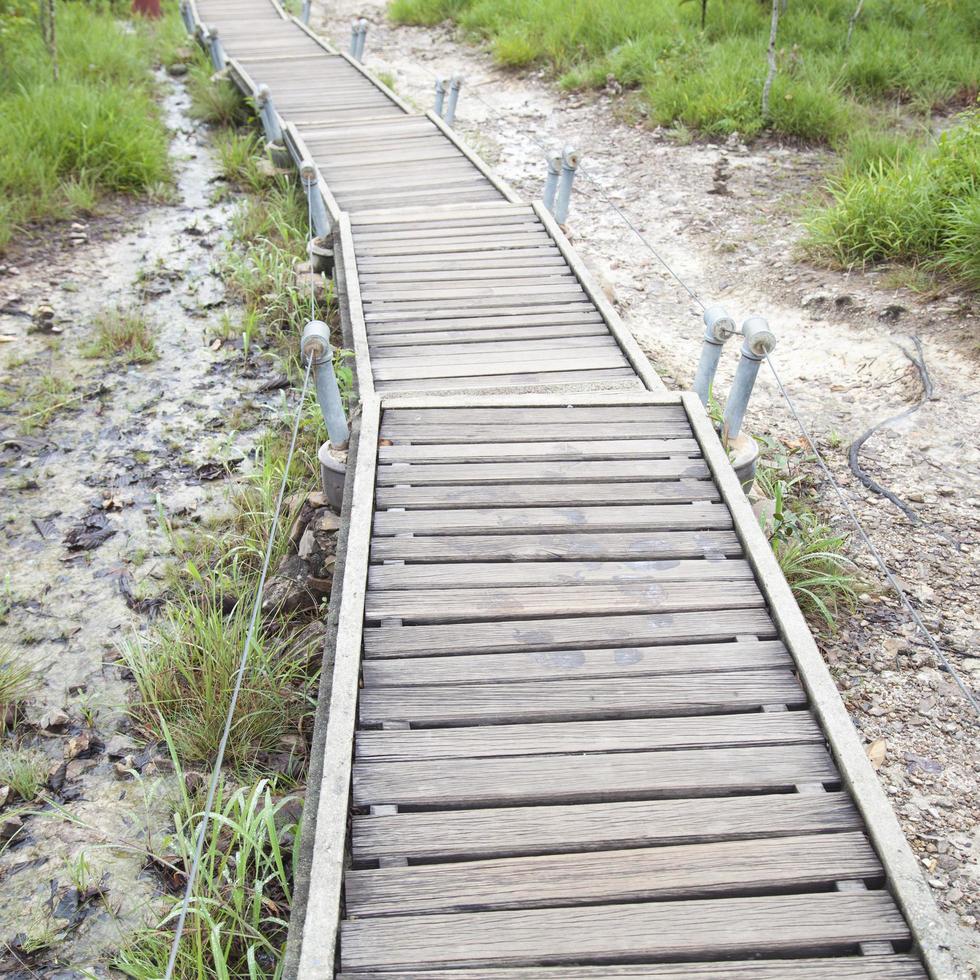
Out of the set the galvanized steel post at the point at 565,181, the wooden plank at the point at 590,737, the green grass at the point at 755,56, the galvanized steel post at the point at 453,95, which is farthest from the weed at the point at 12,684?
the green grass at the point at 755,56

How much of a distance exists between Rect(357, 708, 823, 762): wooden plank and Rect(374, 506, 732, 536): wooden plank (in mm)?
974

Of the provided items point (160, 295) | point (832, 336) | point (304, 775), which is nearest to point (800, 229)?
point (832, 336)

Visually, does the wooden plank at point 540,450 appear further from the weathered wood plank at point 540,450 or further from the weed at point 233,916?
the weed at point 233,916

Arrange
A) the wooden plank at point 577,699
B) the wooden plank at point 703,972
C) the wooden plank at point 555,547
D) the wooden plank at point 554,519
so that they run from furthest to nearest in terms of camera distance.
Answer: the wooden plank at point 554,519
the wooden plank at point 555,547
the wooden plank at point 577,699
the wooden plank at point 703,972

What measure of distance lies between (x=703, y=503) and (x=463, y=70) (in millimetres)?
10086

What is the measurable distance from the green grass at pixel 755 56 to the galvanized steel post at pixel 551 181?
288 centimetres

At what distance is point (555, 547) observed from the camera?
11.6 ft

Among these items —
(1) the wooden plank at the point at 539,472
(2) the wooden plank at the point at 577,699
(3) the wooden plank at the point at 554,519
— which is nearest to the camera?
(2) the wooden plank at the point at 577,699

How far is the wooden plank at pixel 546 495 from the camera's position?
3.74 meters

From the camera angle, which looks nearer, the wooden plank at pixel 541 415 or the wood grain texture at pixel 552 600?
the wood grain texture at pixel 552 600

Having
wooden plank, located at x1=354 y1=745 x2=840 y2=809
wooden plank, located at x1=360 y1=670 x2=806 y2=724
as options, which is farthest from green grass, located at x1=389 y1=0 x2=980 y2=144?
wooden plank, located at x1=354 y1=745 x2=840 y2=809

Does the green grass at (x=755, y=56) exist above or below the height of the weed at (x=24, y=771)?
above

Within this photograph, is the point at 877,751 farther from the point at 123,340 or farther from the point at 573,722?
the point at 123,340

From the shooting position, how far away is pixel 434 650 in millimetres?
3090
